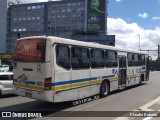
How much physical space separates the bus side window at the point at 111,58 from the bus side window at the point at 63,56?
4441 mm

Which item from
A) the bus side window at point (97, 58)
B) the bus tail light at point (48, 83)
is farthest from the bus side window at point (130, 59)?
the bus tail light at point (48, 83)

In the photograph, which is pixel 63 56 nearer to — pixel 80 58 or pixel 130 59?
pixel 80 58

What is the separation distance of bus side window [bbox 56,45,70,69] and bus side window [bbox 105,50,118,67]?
4.44 metres

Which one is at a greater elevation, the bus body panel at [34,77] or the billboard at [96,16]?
the billboard at [96,16]

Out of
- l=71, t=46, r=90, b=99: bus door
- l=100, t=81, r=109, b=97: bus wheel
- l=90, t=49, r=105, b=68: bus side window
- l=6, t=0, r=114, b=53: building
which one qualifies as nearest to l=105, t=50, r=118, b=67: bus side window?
l=90, t=49, r=105, b=68: bus side window

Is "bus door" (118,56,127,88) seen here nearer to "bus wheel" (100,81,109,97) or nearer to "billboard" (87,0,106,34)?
"bus wheel" (100,81,109,97)

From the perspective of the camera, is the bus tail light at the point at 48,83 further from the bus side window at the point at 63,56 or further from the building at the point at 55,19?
the building at the point at 55,19

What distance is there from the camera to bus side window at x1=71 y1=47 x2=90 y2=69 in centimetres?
1312

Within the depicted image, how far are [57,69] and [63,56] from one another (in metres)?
0.72

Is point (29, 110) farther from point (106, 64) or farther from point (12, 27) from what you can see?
point (12, 27)

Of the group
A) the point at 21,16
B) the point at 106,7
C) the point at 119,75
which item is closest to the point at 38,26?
the point at 21,16

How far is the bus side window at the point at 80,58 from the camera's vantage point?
13117 millimetres

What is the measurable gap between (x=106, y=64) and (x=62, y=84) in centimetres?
499

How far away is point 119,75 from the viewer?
1855 cm
